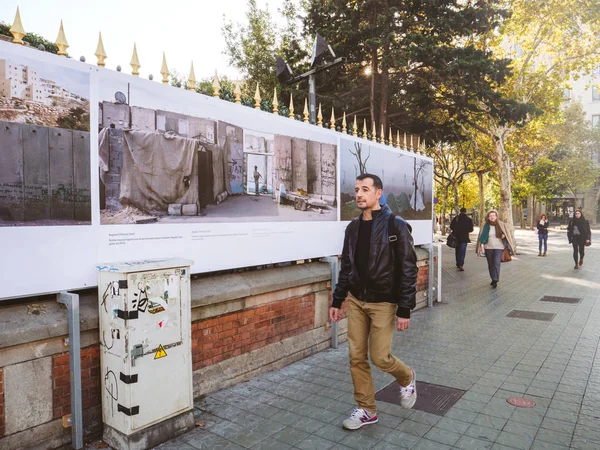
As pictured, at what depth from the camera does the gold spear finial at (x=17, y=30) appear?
10.3 feet

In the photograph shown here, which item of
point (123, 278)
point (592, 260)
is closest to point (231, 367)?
point (123, 278)

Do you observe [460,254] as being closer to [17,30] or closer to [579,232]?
[579,232]

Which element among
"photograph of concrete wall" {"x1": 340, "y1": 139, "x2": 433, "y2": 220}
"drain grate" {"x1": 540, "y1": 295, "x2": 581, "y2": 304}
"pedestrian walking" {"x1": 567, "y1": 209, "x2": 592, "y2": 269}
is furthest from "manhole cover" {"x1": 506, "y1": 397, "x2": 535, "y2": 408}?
"pedestrian walking" {"x1": 567, "y1": 209, "x2": 592, "y2": 269}

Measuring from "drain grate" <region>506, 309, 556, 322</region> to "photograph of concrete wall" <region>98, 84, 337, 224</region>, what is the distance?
4.71 m

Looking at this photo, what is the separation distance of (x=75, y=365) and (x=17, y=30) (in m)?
2.47

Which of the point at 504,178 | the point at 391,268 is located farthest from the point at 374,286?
the point at 504,178

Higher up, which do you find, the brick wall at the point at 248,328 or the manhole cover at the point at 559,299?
the brick wall at the point at 248,328

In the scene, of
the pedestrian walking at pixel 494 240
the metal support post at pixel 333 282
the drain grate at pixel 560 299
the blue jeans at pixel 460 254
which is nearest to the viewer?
the metal support post at pixel 333 282

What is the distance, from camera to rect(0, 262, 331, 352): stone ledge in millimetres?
3141

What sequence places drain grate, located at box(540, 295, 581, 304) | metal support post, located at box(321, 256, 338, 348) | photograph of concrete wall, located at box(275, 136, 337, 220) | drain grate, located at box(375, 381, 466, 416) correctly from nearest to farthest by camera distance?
drain grate, located at box(375, 381, 466, 416)
photograph of concrete wall, located at box(275, 136, 337, 220)
metal support post, located at box(321, 256, 338, 348)
drain grate, located at box(540, 295, 581, 304)

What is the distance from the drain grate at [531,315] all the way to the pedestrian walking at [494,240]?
115 inches

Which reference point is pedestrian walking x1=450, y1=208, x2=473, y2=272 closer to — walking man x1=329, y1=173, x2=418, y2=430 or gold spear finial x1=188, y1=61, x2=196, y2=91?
walking man x1=329, y1=173, x2=418, y2=430

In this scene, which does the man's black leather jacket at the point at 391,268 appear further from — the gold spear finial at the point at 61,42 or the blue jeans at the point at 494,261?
the blue jeans at the point at 494,261

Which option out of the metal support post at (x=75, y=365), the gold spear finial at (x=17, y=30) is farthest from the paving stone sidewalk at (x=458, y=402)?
the gold spear finial at (x=17, y=30)
